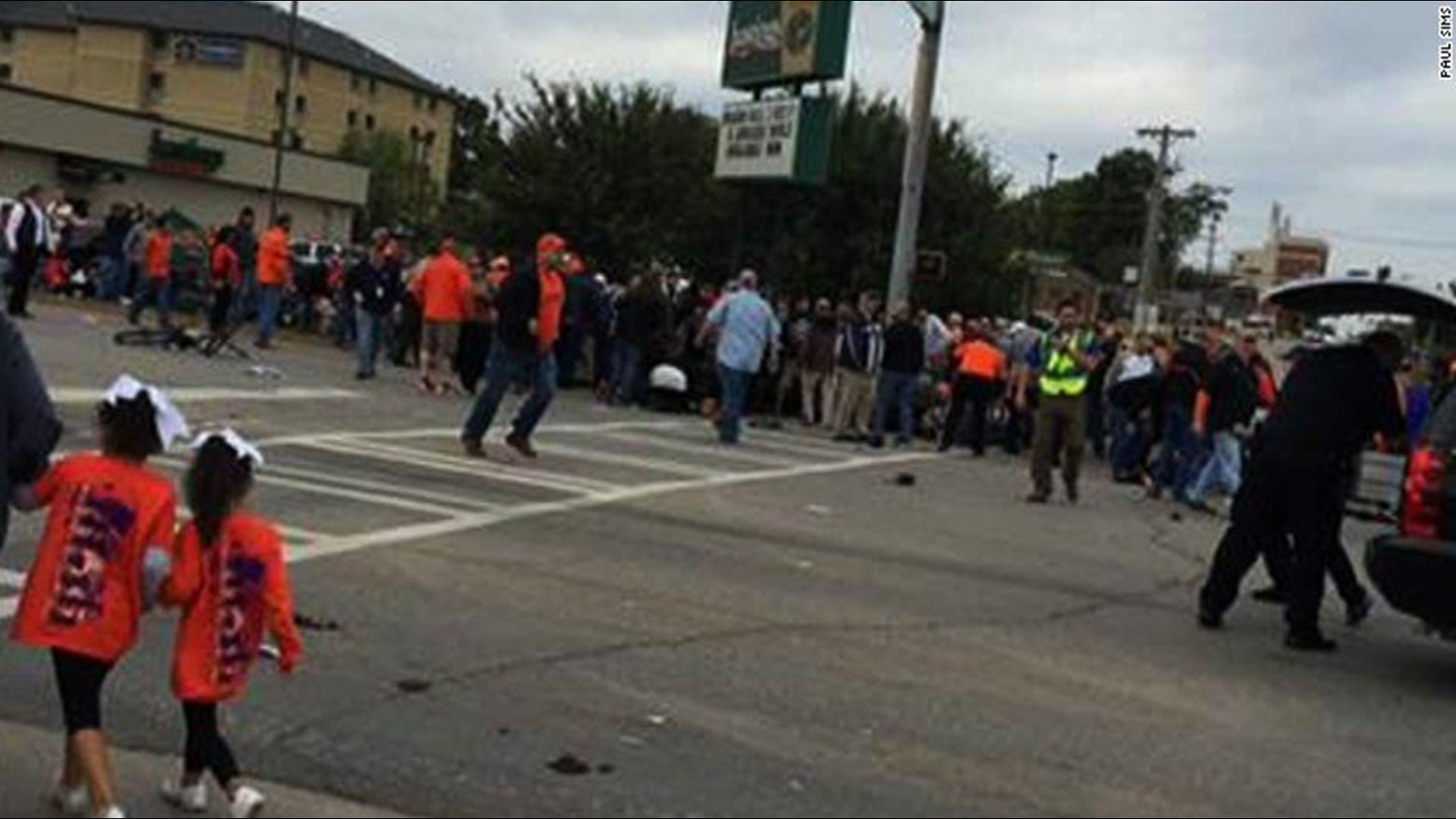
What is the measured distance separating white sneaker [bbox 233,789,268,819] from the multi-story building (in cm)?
10993

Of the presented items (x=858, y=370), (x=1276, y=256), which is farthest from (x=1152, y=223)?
(x=858, y=370)

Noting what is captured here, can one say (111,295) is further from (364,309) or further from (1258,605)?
(1258,605)

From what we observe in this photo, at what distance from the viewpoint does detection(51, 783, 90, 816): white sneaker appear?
224 inches

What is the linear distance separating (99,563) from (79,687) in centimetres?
36

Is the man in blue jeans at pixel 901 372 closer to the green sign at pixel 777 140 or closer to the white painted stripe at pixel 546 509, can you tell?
the white painted stripe at pixel 546 509

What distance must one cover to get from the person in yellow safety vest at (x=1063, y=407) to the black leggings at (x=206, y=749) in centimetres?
1134

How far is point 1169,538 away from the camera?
15148 millimetres

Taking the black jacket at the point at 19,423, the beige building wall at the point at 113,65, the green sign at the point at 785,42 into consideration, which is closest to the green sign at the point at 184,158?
the beige building wall at the point at 113,65

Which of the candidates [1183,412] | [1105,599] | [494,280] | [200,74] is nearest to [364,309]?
[494,280]

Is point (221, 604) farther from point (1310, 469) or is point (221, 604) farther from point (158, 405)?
point (1310, 469)

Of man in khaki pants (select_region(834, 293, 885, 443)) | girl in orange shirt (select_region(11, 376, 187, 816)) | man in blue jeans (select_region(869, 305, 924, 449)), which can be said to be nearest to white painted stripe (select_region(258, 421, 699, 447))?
man in blue jeans (select_region(869, 305, 924, 449))

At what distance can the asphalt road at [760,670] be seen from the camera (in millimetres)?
6578

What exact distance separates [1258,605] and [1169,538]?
351cm

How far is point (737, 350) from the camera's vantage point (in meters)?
19.8
